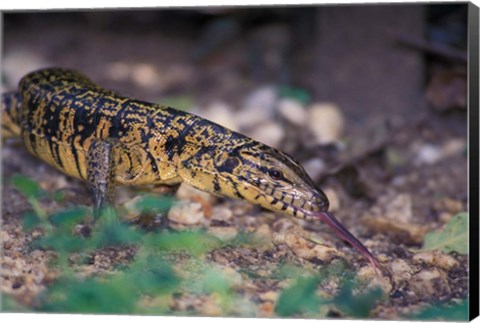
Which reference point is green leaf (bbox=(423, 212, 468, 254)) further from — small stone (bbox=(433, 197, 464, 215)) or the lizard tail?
the lizard tail

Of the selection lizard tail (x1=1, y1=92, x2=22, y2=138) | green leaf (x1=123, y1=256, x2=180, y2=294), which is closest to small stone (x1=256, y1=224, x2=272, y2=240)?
green leaf (x1=123, y1=256, x2=180, y2=294)

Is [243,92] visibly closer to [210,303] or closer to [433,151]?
[433,151]

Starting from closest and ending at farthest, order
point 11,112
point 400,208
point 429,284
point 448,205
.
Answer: point 429,284
point 11,112
point 400,208
point 448,205

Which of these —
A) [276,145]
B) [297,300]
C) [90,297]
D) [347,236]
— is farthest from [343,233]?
[276,145]

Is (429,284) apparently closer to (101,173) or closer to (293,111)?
(101,173)

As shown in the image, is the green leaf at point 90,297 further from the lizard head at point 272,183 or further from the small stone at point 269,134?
the small stone at point 269,134

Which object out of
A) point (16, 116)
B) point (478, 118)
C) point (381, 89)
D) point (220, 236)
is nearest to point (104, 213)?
point (220, 236)

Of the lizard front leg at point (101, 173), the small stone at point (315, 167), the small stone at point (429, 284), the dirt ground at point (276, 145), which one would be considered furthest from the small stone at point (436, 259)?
the lizard front leg at point (101, 173)
